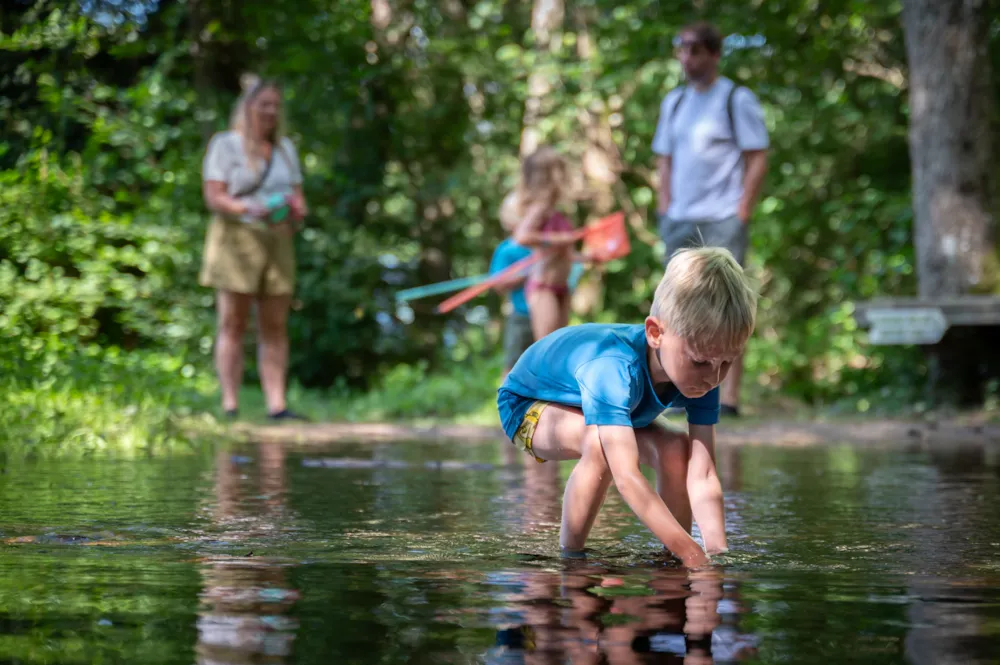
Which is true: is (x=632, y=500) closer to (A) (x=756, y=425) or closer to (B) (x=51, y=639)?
(B) (x=51, y=639)

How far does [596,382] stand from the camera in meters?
3.64

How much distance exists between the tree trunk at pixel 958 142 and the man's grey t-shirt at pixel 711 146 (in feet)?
6.55

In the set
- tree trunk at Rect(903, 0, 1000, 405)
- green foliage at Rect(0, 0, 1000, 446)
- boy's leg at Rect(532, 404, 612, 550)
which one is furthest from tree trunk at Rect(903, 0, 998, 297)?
boy's leg at Rect(532, 404, 612, 550)

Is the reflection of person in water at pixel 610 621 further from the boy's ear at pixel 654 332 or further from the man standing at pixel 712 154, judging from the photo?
the man standing at pixel 712 154

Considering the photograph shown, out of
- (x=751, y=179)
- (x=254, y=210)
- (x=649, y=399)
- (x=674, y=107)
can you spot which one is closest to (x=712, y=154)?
(x=751, y=179)

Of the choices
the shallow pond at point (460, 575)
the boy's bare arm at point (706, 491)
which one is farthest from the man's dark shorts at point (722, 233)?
the boy's bare arm at point (706, 491)

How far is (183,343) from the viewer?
12.9 m

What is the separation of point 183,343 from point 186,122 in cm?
203

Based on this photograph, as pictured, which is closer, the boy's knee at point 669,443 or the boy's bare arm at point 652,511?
the boy's bare arm at point 652,511

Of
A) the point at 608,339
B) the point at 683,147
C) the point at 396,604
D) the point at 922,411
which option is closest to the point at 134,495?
the point at 608,339

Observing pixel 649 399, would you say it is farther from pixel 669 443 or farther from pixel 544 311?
pixel 544 311

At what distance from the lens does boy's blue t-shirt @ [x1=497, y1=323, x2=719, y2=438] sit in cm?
361

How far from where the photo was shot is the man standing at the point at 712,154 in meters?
8.51

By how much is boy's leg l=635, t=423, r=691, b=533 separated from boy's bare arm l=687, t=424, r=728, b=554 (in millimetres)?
52
